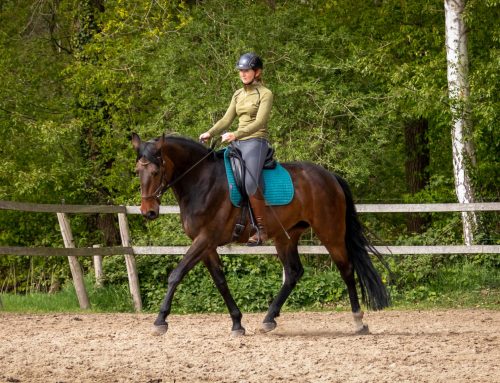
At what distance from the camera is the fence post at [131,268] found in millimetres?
14258

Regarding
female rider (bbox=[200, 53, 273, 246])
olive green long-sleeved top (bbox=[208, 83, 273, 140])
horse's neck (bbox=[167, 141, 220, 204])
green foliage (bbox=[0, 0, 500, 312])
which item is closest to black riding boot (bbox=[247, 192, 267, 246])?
female rider (bbox=[200, 53, 273, 246])

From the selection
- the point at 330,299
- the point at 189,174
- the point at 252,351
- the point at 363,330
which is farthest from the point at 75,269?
the point at 252,351

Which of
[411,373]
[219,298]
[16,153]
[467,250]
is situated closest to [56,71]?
[16,153]

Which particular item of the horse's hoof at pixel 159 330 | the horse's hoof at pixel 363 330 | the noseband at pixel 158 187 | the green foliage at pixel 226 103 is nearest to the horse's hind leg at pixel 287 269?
the horse's hoof at pixel 363 330

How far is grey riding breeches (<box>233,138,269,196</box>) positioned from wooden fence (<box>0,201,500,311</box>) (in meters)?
3.47

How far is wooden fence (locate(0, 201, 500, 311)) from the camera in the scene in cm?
1338

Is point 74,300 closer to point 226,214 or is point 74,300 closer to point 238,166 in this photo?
point 226,214

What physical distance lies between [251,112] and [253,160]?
51 cm

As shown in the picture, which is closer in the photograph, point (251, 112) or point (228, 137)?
point (228, 137)

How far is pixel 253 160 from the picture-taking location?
405 inches

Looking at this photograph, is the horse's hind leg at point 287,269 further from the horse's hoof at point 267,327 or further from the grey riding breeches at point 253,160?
the grey riding breeches at point 253,160

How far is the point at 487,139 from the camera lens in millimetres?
16328

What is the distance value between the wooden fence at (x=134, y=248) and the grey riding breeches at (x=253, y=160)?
11.4 ft

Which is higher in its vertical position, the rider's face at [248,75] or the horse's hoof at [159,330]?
the rider's face at [248,75]
